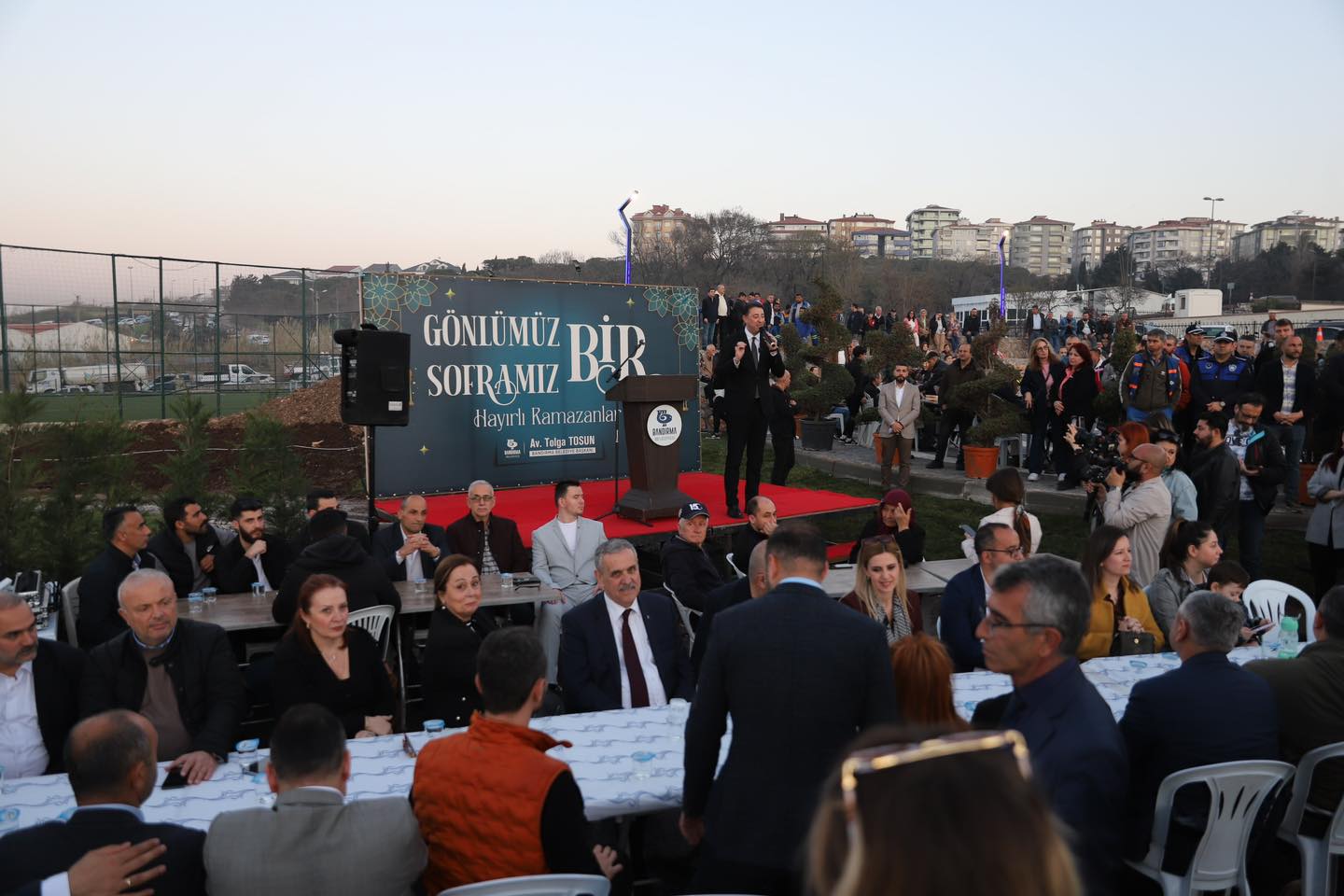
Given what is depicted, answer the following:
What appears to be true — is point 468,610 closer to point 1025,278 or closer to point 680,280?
point 680,280

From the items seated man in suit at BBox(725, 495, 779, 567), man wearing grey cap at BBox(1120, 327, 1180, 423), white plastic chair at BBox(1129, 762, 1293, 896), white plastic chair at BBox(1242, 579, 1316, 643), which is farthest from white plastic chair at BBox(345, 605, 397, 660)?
man wearing grey cap at BBox(1120, 327, 1180, 423)

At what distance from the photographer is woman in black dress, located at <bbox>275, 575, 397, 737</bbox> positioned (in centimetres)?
405

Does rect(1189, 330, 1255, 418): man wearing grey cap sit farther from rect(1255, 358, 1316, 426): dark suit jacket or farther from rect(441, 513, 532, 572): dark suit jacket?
rect(441, 513, 532, 572): dark suit jacket

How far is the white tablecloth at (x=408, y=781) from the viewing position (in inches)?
121

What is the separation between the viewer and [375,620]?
530 cm

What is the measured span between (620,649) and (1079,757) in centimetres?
238

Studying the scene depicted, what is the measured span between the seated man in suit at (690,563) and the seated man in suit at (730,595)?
0.80 meters

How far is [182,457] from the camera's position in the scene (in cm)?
741

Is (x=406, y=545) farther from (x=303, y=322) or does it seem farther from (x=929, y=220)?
(x=929, y=220)

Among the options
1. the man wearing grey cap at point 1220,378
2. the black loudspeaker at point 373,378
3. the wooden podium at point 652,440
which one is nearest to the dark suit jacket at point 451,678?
the black loudspeaker at point 373,378

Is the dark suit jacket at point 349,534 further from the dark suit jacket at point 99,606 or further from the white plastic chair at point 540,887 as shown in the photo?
the white plastic chair at point 540,887

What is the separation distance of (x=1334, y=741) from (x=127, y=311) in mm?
18878

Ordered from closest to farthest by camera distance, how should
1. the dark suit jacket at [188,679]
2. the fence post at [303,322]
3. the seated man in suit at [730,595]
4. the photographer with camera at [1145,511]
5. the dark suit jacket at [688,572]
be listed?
the dark suit jacket at [188,679] < the seated man in suit at [730,595] < the dark suit jacket at [688,572] < the photographer with camera at [1145,511] < the fence post at [303,322]

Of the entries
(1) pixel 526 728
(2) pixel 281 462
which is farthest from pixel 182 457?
(1) pixel 526 728
